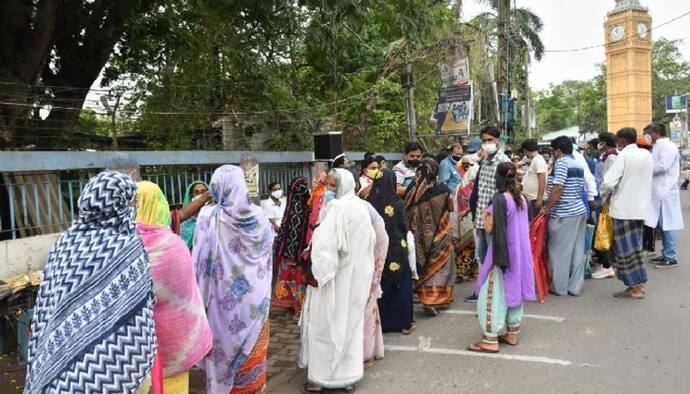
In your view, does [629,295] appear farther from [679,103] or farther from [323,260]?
[679,103]

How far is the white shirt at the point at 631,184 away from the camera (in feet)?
19.8

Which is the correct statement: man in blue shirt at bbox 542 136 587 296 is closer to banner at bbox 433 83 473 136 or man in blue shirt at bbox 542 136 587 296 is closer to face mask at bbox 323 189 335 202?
face mask at bbox 323 189 335 202

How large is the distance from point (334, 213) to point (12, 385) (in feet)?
9.33

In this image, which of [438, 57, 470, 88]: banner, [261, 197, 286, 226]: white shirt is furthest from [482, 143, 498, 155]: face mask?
[438, 57, 470, 88]: banner

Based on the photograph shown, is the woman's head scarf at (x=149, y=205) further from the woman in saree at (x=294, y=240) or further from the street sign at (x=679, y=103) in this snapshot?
the street sign at (x=679, y=103)

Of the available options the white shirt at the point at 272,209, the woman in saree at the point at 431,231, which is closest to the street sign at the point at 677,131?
the white shirt at the point at 272,209

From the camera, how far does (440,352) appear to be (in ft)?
15.6

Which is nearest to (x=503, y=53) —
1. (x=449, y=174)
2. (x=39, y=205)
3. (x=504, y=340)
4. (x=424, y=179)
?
(x=449, y=174)

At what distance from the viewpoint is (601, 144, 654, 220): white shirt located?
604cm

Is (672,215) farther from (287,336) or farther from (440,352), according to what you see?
(287,336)

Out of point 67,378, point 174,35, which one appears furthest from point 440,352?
point 174,35

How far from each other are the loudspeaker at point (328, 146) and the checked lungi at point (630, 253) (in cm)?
403

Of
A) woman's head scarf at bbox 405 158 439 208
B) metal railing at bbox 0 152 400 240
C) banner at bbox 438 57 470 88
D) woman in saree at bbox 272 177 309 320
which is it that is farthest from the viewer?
banner at bbox 438 57 470 88

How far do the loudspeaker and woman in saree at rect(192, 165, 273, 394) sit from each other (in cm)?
485
